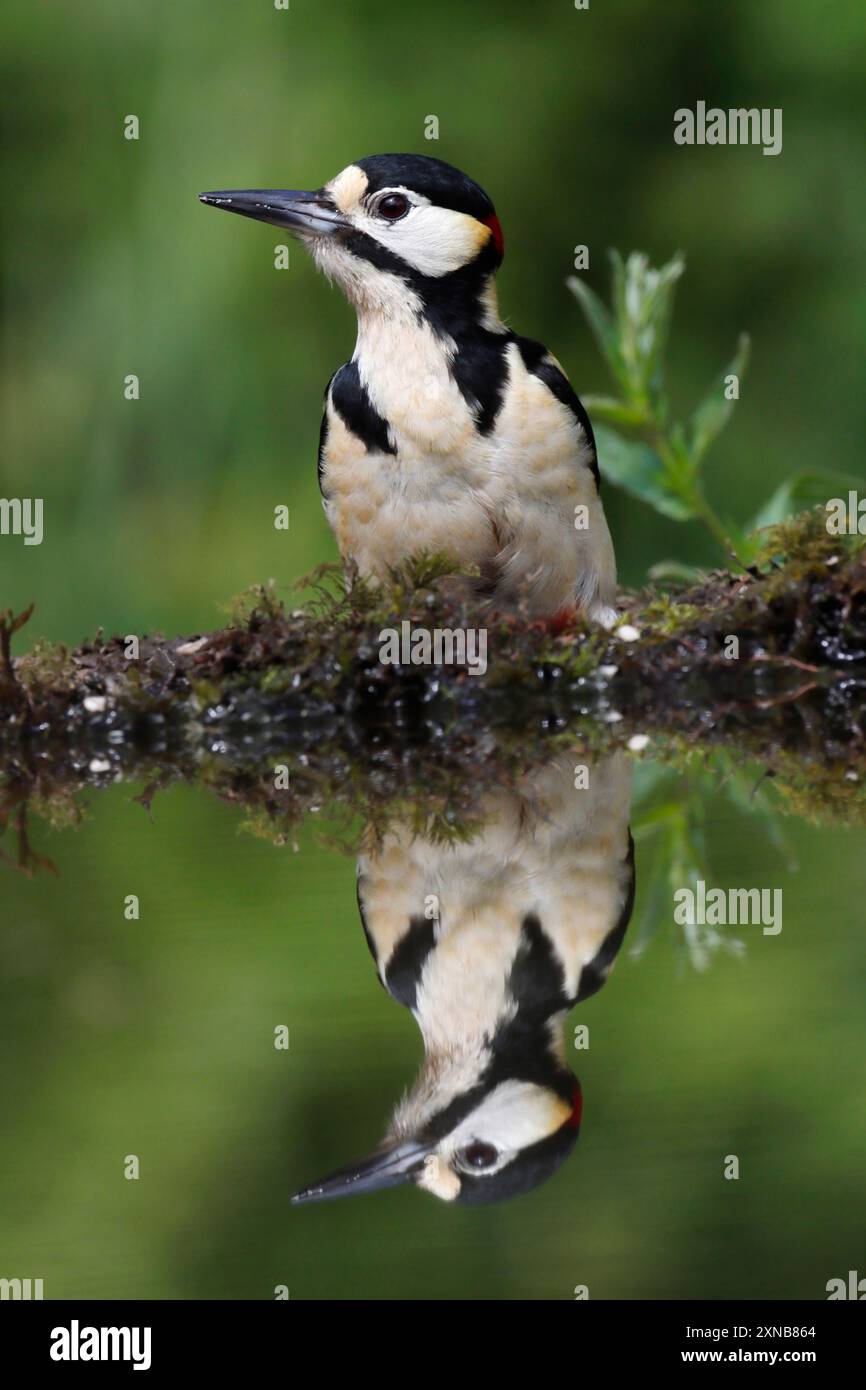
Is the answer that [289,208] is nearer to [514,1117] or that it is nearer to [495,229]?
[495,229]

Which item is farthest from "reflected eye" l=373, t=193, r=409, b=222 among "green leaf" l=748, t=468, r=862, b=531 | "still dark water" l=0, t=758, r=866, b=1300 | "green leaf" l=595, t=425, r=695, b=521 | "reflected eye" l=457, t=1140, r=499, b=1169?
"reflected eye" l=457, t=1140, r=499, b=1169

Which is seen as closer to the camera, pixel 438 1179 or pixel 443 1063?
pixel 438 1179

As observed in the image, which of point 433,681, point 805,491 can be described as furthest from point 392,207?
point 805,491

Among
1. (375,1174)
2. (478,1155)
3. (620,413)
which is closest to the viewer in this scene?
(375,1174)

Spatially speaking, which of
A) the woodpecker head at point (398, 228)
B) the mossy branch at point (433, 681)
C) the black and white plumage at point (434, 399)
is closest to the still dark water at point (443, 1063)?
the mossy branch at point (433, 681)

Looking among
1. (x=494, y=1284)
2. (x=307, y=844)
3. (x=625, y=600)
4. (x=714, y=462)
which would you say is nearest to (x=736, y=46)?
(x=714, y=462)

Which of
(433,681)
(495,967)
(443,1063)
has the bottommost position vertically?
(443,1063)

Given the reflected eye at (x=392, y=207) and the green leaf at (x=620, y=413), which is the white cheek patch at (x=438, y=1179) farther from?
the green leaf at (x=620, y=413)
